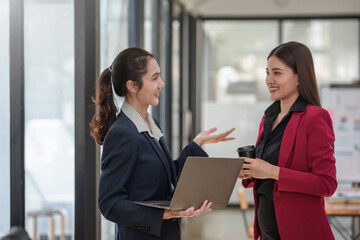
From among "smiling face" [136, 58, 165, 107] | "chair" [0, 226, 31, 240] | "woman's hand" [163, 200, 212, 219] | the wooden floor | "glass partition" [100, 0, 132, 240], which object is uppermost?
"glass partition" [100, 0, 132, 240]

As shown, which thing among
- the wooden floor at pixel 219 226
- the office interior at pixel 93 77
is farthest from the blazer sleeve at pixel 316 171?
the wooden floor at pixel 219 226

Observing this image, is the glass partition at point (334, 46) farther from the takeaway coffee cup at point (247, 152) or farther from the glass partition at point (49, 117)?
the takeaway coffee cup at point (247, 152)

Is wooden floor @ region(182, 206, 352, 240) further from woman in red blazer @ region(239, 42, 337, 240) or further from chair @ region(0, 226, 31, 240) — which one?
chair @ region(0, 226, 31, 240)

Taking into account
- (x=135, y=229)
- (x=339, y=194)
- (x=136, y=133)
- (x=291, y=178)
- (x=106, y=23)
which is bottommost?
(x=339, y=194)

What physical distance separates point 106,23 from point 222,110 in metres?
4.90

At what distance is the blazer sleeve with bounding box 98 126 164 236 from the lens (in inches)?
70.4

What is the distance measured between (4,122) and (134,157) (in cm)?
74

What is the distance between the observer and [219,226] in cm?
633

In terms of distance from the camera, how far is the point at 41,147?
99.8 inches

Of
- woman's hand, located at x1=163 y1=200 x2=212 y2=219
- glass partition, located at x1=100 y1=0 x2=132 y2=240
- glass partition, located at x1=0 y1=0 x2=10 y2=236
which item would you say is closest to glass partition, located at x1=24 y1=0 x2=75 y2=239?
glass partition, located at x1=0 y1=0 x2=10 y2=236

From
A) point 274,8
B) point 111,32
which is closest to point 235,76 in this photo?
point 274,8

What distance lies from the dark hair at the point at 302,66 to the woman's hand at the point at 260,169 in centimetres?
A: 33

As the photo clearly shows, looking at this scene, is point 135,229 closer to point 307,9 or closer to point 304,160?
point 304,160

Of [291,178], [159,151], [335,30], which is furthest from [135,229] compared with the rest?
[335,30]
